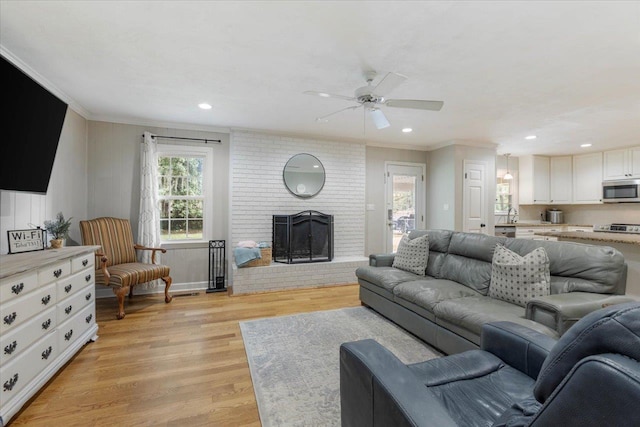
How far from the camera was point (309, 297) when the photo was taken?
4.13 metres

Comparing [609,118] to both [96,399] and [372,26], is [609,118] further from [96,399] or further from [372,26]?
[96,399]

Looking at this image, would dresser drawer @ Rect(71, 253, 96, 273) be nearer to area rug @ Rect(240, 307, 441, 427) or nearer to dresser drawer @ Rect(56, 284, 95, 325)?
dresser drawer @ Rect(56, 284, 95, 325)

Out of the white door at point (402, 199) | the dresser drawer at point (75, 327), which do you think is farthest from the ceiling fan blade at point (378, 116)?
the dresser drawer at point (75, 327)

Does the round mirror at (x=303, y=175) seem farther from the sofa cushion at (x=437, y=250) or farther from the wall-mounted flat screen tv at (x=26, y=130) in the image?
the wall-mounted flat screen tv at (x=26, y=130)

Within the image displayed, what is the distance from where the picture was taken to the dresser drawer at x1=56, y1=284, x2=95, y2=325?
2.26m

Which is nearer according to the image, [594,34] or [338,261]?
[594,34]

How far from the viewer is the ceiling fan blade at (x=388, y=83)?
7.36 feet

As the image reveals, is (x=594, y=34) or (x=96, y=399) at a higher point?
(x=594, y=34)

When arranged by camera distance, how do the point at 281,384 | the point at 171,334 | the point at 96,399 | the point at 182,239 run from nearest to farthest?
the point at 96,399
the point at 281,384
the point at 171,334
the point at 182,239

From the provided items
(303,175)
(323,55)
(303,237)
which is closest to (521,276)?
(323,55)

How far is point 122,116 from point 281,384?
4041mm

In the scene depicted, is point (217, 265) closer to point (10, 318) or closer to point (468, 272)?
point (10, 318)

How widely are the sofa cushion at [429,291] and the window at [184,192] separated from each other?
3123 millimetres

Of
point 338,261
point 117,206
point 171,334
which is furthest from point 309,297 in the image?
point 117,206
